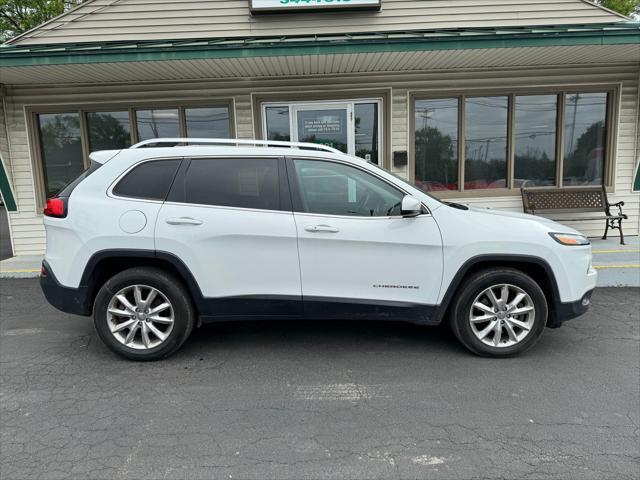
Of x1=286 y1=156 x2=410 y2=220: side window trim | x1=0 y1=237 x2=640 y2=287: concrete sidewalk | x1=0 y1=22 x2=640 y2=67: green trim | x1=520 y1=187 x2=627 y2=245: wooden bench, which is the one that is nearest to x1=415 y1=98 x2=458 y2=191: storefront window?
x1=520 y1=187 x2=627 y2=245: wooden bench

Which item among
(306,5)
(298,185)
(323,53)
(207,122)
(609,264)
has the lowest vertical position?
(609,264)

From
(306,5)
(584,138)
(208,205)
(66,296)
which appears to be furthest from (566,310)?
(306,5)

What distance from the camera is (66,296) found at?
3.89 m

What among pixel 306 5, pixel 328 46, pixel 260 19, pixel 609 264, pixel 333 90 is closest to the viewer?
pixel 609 264

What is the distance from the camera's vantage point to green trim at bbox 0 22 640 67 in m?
6.32

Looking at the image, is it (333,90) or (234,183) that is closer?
(234,183)

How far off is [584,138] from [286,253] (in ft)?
23.1

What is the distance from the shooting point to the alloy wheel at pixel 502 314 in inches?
151

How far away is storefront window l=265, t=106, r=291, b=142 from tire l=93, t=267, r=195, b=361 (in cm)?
485

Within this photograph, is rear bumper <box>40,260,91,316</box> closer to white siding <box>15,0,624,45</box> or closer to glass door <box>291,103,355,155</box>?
glass door <box>291,103,355,155</box>

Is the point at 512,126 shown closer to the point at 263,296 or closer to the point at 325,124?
the point at 325,124

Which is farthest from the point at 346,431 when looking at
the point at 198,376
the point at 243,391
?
the point at 198,376

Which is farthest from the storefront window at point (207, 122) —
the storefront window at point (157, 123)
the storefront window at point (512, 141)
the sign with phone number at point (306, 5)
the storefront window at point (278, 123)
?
the storefront window at point (512, 141)

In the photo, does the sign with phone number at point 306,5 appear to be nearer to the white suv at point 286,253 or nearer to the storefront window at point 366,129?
the storefront window at point 366,129
